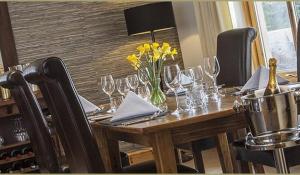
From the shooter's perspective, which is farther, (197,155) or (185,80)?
(197,155)

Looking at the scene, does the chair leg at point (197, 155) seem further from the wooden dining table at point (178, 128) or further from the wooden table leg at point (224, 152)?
the wooden dining table at point (178, 128)

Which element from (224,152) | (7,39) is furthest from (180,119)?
Result: (7,39)

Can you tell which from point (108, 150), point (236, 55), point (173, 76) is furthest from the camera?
point (236, 55)

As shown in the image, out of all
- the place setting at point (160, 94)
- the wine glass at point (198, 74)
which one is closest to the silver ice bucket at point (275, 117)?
the place setting at point (160, 94)

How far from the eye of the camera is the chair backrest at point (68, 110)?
163 cm

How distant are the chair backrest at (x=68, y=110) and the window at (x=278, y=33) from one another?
2.81 m

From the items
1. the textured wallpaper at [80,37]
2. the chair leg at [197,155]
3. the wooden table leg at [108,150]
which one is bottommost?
the chair leg at [197,155]

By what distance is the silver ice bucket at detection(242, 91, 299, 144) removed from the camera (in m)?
1.20

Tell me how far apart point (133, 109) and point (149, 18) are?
279 cm

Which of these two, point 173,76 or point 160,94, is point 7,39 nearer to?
point 160,94

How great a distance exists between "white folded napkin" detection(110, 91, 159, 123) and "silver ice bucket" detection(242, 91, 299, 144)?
2.39ft

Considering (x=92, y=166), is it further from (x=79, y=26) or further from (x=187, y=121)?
(x=79, y=26)

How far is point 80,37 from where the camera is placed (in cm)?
494

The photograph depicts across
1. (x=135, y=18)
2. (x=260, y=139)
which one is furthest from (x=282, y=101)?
(x=135, y=18)
